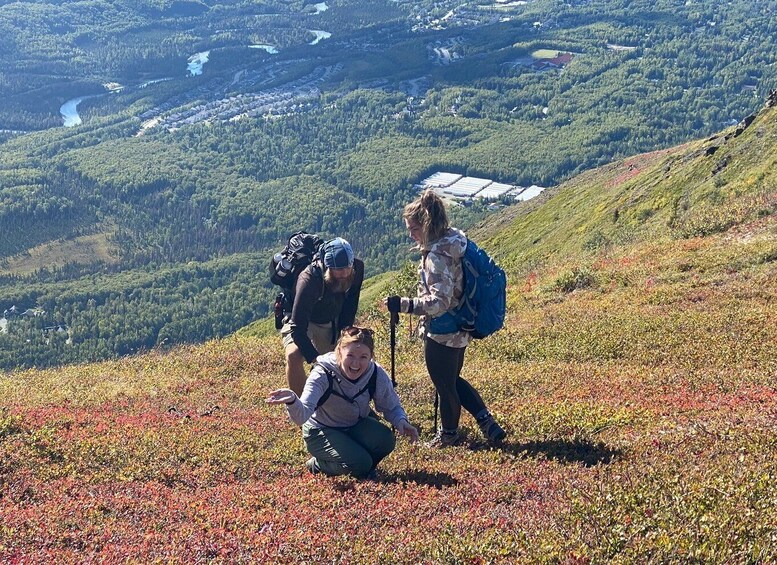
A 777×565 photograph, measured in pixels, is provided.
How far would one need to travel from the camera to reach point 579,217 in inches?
2475

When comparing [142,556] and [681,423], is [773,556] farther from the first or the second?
[142,556]

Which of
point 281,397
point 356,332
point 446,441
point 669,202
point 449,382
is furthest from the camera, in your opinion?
point 669,202

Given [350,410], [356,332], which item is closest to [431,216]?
[356,332]

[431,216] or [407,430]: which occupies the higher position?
[431,216]

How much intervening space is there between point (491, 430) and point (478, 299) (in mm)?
2019

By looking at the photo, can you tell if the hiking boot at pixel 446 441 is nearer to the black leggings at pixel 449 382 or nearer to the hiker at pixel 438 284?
the black leggings at pixel 449 382

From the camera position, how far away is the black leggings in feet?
33.7

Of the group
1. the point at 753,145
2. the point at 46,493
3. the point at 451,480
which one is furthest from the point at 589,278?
the point at 753,145

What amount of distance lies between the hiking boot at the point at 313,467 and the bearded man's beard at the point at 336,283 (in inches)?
110

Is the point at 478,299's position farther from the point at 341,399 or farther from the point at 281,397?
the point at 281,397

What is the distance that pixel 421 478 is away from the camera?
9.30 m

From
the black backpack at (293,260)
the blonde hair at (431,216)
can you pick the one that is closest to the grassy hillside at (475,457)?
the black backpack at (293,260)

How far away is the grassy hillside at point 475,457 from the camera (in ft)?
22.9

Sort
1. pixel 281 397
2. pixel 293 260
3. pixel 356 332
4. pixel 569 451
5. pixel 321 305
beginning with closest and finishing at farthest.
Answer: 1. pixel 281 397
2. pixel 356 332
3. pixel 569 451
4. pixel 293 260
5. pixel 321 305
